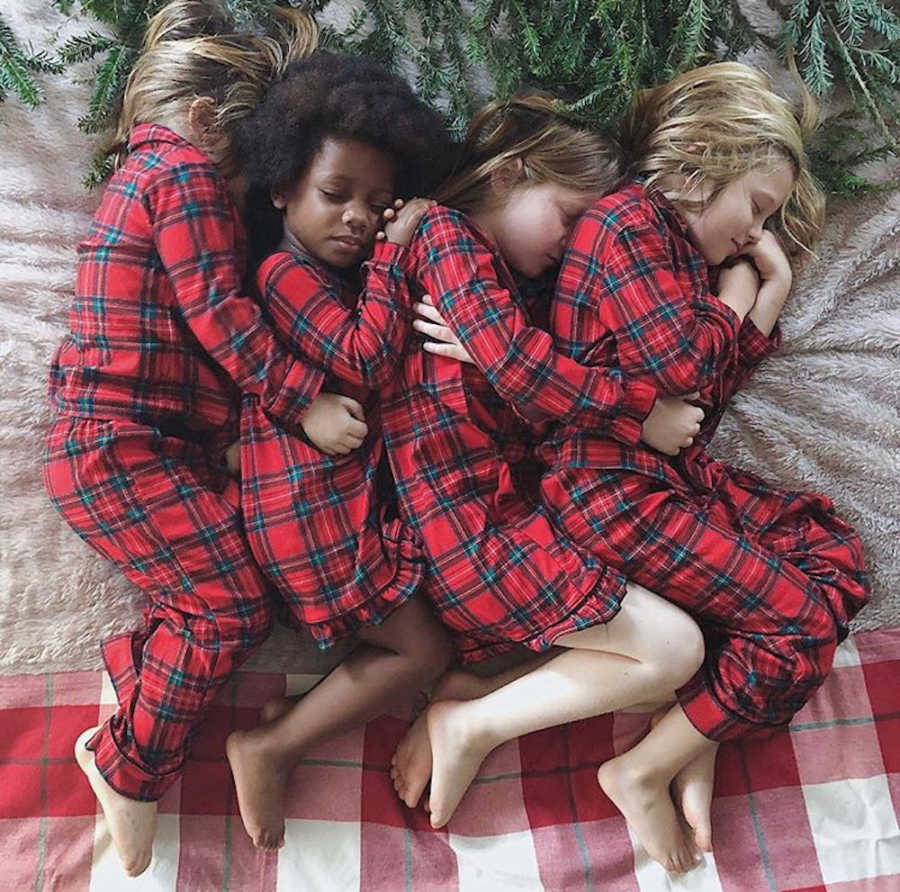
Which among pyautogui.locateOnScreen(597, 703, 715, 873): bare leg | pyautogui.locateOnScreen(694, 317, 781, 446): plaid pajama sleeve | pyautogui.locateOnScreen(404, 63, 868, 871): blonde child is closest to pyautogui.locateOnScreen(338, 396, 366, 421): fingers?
pyautogui.locateOnScreen(404, 63, 868, 871): blonde child

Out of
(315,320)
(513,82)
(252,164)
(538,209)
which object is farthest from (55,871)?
(513,82)

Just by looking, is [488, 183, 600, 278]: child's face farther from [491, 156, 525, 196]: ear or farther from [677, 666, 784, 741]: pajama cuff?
[677, 666, 784, 741]: pajama cuff

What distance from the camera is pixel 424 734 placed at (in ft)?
4.43

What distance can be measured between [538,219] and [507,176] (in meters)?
0.07

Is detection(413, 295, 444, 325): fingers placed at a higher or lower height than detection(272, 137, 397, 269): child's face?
lower

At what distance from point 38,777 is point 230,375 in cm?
58

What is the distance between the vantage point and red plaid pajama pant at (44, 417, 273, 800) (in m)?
1.21

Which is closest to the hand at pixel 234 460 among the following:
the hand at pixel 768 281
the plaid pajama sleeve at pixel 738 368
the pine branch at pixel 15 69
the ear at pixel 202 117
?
the ear at pixel 202 117

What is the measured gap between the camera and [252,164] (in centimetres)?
124

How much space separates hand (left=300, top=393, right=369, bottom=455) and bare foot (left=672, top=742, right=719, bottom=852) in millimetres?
635

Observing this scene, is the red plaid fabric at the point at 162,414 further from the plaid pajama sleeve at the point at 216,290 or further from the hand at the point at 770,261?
the hand at the point at 770,261

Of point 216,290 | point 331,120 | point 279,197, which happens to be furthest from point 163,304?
point 331,120

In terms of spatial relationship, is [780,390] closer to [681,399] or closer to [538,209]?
[681,399]

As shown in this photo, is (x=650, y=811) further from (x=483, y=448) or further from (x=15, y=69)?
(x=15, y=69)
